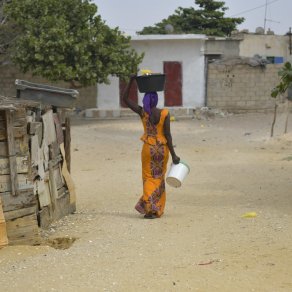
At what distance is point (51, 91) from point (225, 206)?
2643mm

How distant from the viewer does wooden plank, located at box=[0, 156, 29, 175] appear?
5738mm

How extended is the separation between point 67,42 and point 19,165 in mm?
13011

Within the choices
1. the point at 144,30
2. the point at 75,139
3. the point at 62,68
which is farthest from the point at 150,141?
the point at 144,30

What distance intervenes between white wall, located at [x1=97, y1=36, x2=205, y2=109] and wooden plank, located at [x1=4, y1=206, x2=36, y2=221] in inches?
702

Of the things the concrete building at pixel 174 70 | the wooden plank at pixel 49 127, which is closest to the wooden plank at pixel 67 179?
the wooden plank at pixel 49 127

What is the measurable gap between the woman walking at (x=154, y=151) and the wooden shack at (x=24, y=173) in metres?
1.05

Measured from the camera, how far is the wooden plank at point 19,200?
18.8ft

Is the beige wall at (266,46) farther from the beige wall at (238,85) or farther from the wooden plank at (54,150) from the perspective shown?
the wooden plank at (54,150)

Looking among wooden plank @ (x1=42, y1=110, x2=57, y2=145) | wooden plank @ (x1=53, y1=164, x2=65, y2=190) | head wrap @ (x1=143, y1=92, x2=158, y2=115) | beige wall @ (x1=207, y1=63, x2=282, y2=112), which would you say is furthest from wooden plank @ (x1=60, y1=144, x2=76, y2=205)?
beige wall @ (x1=207, y1=63, x2=282, y2=112)

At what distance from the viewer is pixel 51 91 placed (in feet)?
22.6

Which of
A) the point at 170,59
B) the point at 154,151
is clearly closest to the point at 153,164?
the point at 154,151

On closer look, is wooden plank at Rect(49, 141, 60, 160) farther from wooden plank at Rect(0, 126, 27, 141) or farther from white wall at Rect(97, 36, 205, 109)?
white wall at Rect(97, 36, 205, 109)

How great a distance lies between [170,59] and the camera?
78.0ft

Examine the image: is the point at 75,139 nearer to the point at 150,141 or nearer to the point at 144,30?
the point at 150,141
